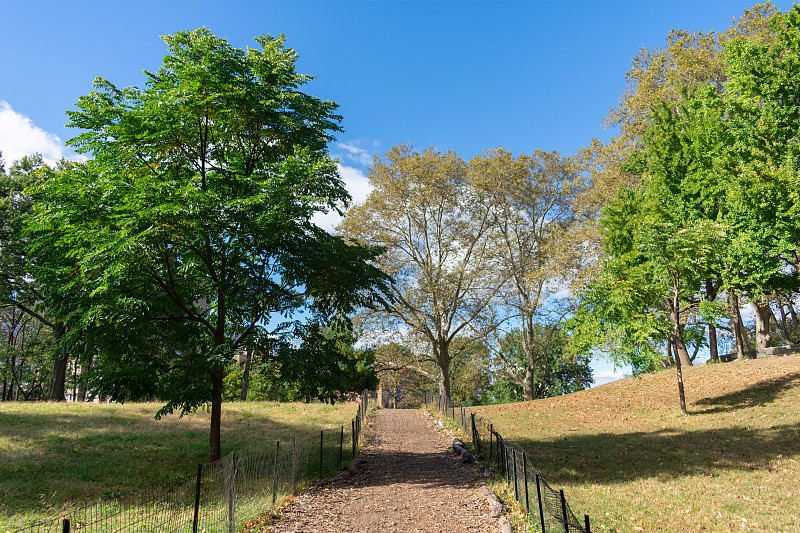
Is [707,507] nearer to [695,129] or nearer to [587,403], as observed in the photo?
[587,403]

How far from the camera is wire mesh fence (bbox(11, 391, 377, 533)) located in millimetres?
7398

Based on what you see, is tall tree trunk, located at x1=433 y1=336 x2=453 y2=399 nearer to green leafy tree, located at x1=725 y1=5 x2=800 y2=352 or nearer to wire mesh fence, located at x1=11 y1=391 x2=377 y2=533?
green leafy tree, located at x1=725 y1=5 x2=800 y2=352

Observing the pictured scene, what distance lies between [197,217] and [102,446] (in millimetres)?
9511

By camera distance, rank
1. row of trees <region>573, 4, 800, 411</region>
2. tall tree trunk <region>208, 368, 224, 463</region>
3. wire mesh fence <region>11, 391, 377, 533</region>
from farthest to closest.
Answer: row of trees <region>573, 4, 800, 411</region>
tall tree trunk <region>208, 368, 224, 463</region>
wire mesh fence <region>11, 391, 377, 533</region>

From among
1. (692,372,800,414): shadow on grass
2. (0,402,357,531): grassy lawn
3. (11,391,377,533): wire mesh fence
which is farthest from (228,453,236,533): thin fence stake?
(692,372,800,414): shadow on grass

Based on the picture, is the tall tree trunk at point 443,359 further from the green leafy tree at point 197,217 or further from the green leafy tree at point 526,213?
the green leafy tree at point 197,217

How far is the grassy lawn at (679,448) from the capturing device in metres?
8.61

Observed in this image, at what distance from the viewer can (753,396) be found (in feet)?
60.6

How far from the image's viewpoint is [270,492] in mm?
9711

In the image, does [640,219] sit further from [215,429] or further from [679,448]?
[215,429]

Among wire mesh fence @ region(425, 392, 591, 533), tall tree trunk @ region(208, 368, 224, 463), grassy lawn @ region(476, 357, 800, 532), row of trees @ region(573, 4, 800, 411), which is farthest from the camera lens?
row of trees @ region(573, 4, 800, 411)

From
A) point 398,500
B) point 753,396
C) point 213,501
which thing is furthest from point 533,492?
point 753,396

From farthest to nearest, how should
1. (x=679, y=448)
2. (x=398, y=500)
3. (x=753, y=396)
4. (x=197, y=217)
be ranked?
(x=753, y=396) < (x=679, y=448) < (x=197, y=217) < (x=398, y=500)

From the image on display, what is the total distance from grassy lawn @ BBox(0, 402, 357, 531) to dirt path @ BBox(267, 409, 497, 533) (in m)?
3.88
